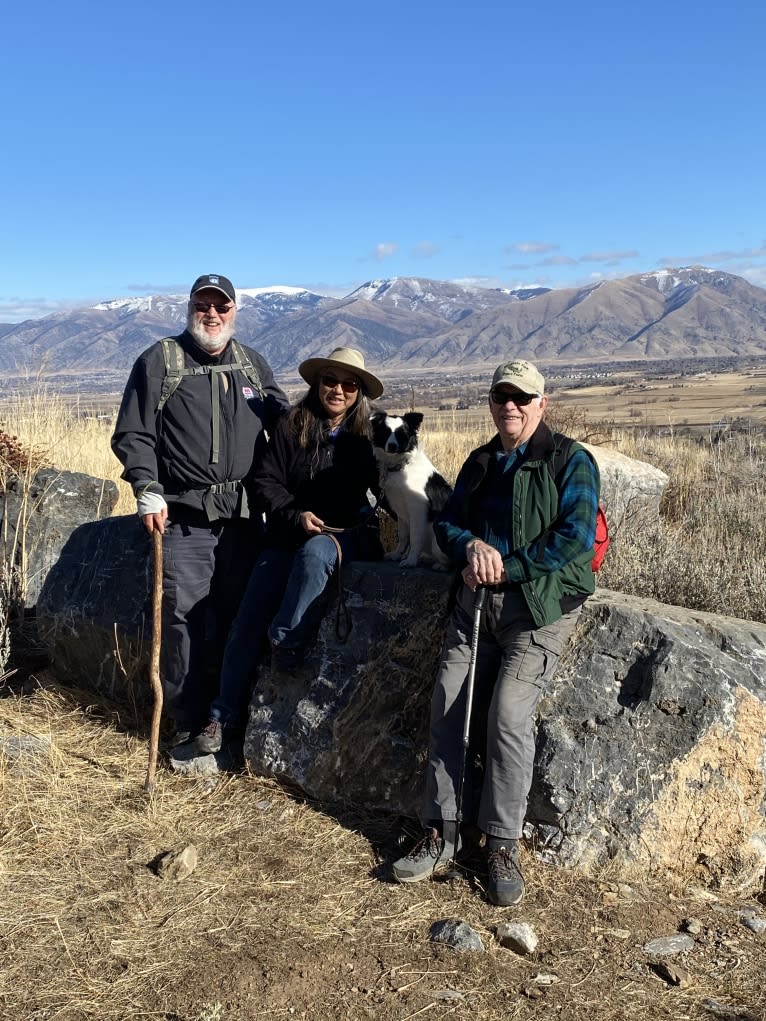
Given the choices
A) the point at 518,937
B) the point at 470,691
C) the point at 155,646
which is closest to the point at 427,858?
the point at 518,937

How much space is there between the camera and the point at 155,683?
4.80 metres

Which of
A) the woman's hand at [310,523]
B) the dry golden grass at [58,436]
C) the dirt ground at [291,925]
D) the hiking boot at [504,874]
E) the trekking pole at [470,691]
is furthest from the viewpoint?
the dry golden grass at [58,436]

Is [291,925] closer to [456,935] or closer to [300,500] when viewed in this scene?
[456,935]

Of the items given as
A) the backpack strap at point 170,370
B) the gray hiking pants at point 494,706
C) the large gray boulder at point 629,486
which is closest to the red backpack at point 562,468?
the gray hiking pants at point 494,706

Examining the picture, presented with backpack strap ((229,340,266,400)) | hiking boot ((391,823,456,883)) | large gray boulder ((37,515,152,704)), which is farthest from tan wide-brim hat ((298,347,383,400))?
hiking boot ((391,823,456,883))

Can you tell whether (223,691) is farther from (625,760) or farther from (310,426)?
(625,760)

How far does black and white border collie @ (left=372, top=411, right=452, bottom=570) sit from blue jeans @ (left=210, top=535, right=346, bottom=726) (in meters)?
0.52

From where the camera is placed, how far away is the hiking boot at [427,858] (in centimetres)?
394

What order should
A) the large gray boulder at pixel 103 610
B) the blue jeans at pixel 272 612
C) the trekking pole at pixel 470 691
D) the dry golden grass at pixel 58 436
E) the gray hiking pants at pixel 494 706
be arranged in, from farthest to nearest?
the dry golden grass at pixel 58 436
the large gray boulder at pixel 103 610
the blue jeans at pixel 272 612
the trekking pole at pixel 470 691
the gray hiking pants at pixel 494 706

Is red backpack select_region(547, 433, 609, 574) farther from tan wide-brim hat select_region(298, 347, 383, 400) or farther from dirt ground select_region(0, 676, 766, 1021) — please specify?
dirt ground select_region(0, 676, 766, 1021)

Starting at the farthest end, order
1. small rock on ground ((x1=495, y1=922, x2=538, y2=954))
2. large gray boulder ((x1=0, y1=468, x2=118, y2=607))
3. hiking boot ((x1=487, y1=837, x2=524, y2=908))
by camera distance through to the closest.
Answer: large gray boulder ((x1=0, y1=468, x2=118, y2=607)), hiking boot ((x1=487, y1=837, x2=524, y2=908)), small rock on ground ((x1=495, y1=922, x2=538, y2=954))

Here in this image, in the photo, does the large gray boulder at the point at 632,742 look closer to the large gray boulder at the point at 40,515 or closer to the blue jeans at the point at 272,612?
the blue jeans at the point at 272,612

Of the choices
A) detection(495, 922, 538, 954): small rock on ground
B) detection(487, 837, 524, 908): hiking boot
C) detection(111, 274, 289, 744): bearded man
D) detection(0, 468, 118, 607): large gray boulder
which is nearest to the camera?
detection(495, 922, 538, 954): small rock on ground

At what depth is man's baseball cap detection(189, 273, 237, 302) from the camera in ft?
16.1
